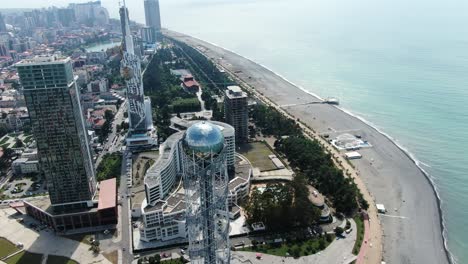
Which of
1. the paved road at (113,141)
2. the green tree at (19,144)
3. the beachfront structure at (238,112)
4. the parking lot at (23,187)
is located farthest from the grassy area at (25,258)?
the beachfront structure at (238,112)

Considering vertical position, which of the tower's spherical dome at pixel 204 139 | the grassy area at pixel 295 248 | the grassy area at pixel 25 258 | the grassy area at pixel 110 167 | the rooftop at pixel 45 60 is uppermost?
the rooftop at pixel 45 60

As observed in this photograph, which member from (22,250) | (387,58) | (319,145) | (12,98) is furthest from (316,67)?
(22,250)

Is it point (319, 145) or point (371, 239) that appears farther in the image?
point (319, 145)

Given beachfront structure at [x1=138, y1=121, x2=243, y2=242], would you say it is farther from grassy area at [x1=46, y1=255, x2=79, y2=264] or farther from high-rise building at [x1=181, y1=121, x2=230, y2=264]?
high-rise building at [x1=181, y1=121, x2=230, y2=264]

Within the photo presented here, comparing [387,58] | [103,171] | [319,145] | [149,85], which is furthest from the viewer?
[387,58]

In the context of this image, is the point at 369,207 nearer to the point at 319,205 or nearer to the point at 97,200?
the point at 319,205

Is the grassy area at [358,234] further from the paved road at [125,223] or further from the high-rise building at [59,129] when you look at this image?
the high-rise building at [59,129]

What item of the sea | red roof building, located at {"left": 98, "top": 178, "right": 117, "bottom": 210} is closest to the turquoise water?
the sea
